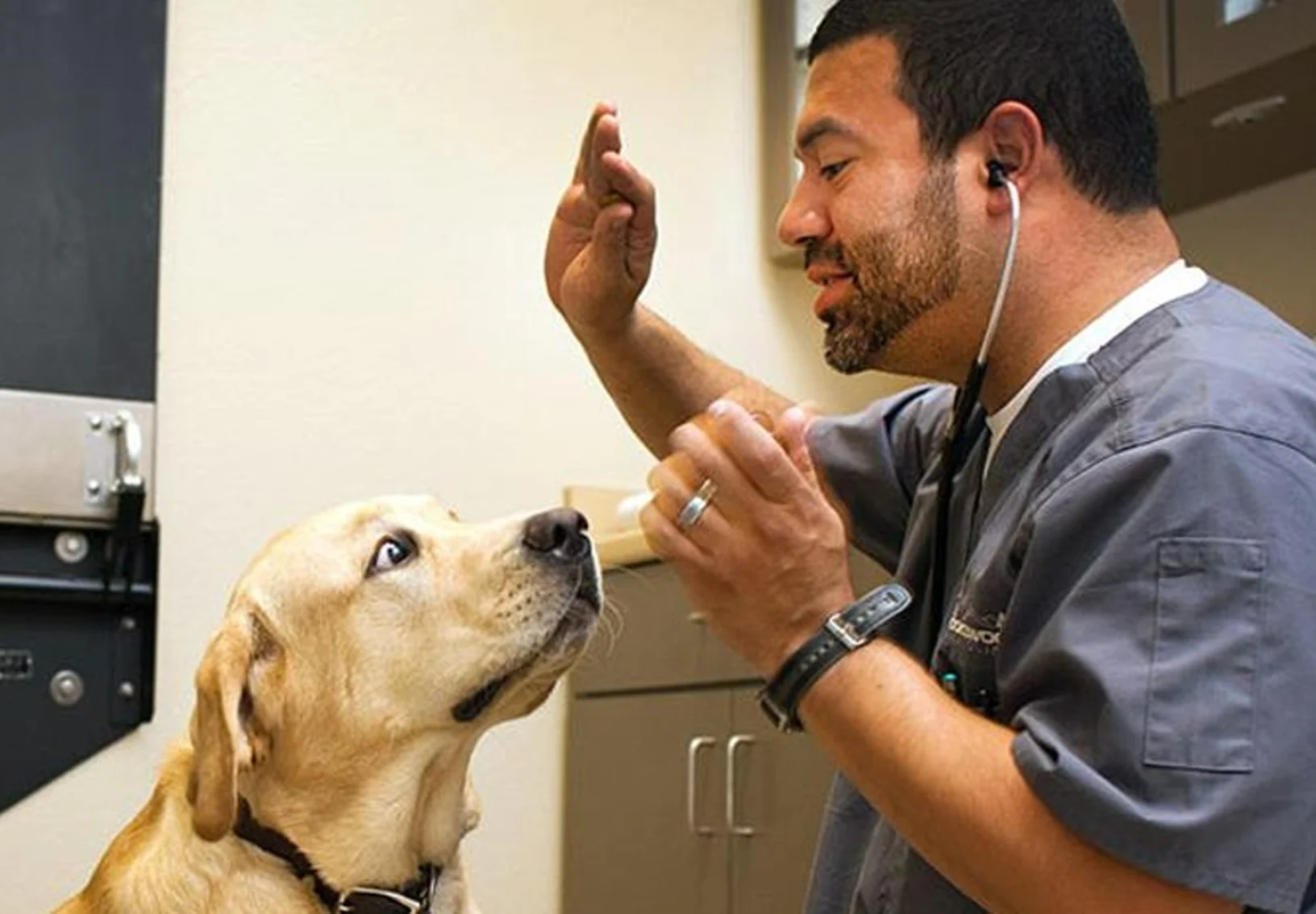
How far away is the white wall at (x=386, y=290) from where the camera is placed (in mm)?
2314

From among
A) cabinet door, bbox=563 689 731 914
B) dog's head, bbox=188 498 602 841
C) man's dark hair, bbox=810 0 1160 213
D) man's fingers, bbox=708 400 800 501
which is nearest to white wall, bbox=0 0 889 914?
cabinet door, bbox=563 689 731 914

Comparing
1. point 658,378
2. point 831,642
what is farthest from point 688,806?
point 831,642

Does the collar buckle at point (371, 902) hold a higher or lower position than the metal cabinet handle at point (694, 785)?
higher

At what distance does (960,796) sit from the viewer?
954mm

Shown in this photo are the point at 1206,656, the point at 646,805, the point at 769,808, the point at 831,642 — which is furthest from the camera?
the point at 646,805

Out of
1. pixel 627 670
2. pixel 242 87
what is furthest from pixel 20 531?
pixel 627 670

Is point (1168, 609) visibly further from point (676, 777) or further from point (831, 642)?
point (676, 777)

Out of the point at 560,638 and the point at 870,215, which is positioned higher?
the point at 870,215

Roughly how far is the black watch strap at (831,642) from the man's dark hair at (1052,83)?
1.34ft

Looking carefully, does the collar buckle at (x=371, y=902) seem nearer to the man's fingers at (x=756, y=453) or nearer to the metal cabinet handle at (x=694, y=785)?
the man's fingers at (x=756, y=453)

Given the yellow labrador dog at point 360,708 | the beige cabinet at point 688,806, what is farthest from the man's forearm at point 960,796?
the beige cabinet at point 688,806

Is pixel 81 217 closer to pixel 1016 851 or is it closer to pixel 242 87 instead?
pixel 242 87

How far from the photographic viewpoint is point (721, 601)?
40.6 inches

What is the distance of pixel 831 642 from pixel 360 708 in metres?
0.54
